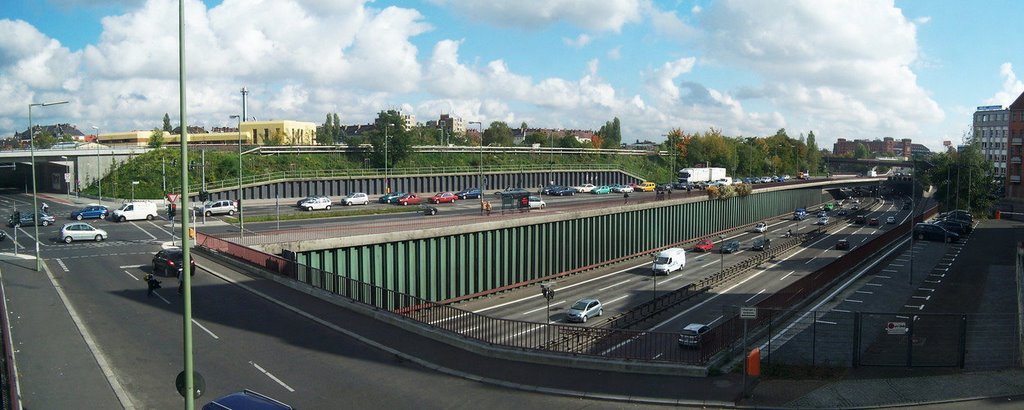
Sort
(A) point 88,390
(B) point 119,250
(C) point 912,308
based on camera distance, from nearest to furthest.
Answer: (A) point 88,390 → (C) point 912,308 → (B) point 119,250

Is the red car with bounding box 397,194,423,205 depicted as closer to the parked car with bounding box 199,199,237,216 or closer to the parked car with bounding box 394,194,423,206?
the parked car with bounding box 394,194,423,206

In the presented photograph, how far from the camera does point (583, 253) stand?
49250 mm

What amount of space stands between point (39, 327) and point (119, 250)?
17.2m

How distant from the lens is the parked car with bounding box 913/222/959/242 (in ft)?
184

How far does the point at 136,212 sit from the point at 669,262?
3860cm

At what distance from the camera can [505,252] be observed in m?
41.3

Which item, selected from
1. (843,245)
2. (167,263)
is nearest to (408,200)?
(167,263)

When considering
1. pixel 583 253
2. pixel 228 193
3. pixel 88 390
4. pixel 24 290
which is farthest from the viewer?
pixel 228 193

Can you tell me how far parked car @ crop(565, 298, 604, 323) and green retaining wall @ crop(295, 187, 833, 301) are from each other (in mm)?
7661

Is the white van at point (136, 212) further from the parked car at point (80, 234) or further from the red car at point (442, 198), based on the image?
the red car at point (442, 198)

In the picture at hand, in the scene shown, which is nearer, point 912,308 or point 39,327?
point 39,327

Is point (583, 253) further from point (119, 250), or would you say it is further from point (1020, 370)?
point (1020, 370)

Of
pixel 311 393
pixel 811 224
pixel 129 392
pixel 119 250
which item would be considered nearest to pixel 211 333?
pixel 129 392

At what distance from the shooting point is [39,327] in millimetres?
19234
